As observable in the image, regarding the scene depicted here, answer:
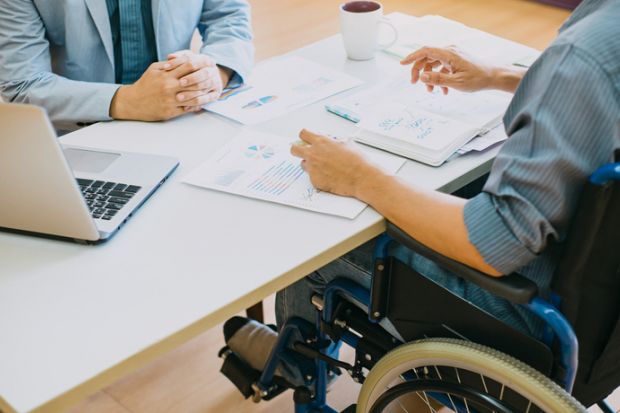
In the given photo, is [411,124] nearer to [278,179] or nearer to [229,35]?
[278,179]

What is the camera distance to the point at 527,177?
35.0 inches

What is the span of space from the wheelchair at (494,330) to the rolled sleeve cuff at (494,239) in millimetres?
31

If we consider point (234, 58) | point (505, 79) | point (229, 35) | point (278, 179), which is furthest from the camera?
point (229, 35)

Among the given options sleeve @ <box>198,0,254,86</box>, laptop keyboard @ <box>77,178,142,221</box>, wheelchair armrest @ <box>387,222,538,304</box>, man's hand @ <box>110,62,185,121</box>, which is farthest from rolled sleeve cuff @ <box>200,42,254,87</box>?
wheelchair armrest @ <box>387,222,538,304</box>

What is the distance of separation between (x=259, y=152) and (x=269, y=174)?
0.08m

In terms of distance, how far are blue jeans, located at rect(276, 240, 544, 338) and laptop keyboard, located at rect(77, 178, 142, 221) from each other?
39 cm

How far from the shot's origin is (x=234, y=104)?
1.39 m

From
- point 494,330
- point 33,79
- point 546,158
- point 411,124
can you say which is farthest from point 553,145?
point 33,79

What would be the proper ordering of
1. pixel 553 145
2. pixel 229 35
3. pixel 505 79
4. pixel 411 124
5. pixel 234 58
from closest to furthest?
pixel 553 145
pixel 411 124
pixel 505 79
pixel 234 58
pixel 229 35

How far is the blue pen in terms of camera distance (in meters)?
1.32

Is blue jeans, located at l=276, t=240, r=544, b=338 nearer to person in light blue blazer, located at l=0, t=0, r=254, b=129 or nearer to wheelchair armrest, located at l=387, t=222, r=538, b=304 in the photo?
wheelchair armrest, located at l=387, t=222, r=538, b=304

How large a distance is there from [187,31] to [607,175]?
1.13 m

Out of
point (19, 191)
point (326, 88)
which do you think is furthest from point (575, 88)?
point (19, 191)

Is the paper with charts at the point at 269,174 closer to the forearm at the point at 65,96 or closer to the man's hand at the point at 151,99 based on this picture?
the man's hand at the point at 151,99
